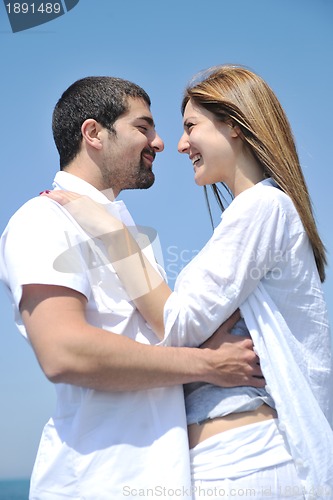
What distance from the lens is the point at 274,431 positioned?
8.70 feet

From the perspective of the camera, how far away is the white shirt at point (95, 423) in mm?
2600

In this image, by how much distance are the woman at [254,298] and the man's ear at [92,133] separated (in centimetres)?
60

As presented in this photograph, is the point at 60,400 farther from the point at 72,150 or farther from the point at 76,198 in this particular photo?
the point at 72,150

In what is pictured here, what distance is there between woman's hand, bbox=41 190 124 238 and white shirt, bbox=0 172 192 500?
7.6 inches

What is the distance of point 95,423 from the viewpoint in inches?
105

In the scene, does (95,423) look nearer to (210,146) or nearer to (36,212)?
(36,212)

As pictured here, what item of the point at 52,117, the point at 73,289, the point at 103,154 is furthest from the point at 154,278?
the point at 52,117

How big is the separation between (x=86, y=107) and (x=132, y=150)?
0.34 m

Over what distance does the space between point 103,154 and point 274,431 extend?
1760 millimetres

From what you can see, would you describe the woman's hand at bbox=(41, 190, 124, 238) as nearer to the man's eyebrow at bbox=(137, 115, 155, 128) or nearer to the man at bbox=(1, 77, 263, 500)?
the man at bbox=(1, 77, 263, 500)

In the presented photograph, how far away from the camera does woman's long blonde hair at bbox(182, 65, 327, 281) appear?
3.00 m

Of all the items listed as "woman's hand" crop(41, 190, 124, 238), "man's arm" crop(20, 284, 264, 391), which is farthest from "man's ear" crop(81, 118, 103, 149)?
"man's arm" crop(20, 284, 264, 391)

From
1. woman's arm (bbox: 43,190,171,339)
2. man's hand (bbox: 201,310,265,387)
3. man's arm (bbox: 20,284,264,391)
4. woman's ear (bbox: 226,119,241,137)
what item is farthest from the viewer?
woman's ear (bbox: 226,119,241,137)

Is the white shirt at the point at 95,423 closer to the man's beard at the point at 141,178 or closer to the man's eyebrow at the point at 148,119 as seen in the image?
the man's beard at the point at 141,178
